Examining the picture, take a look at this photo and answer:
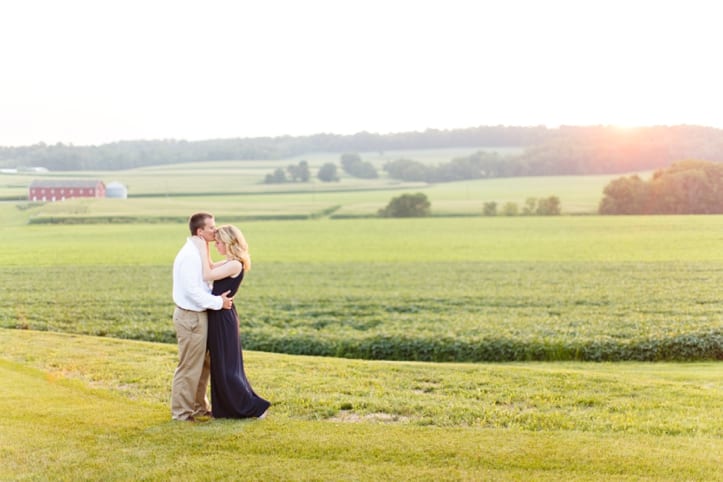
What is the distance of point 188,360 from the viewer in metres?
8.95

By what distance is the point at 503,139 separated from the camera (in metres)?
58.8

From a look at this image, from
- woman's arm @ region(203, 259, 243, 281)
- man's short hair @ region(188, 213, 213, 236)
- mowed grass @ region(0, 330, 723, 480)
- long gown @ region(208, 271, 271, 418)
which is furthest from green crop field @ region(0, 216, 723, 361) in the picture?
man's short hair @ region(188, 213, 213, 236)

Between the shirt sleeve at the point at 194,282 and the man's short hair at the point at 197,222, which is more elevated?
the man's short hair at the point at 197,222

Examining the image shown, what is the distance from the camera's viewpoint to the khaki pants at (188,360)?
8836 mm

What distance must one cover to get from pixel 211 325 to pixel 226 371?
535mm

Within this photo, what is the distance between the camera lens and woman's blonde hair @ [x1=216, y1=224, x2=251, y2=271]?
873 cm

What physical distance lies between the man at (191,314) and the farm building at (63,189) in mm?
28636

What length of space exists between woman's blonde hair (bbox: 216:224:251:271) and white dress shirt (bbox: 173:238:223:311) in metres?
0.31

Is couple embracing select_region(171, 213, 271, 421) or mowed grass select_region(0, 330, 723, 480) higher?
couple embracing select_region(171, 213, 271, 421)

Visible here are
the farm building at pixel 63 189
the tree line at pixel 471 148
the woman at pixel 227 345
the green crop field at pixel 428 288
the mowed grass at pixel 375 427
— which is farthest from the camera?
the tree line at pixel 471 148

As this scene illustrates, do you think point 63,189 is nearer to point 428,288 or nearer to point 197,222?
point 428,288

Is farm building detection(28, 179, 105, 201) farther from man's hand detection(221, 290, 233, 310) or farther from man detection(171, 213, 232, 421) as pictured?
man's hand detection(221, 290, 233, 310)

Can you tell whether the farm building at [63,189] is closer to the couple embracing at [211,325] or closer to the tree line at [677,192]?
the tree line at [677,192]

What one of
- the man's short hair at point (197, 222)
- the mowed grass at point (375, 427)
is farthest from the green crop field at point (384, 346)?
the man's short hair at point (197, 222)
